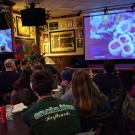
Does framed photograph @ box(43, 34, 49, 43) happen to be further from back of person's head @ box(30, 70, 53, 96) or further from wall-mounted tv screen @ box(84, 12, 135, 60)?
back of person's head @ box(30, 70, 53, 96)

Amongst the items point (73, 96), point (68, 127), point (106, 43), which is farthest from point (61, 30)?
point (68, 127)

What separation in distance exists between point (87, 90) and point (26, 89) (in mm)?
1057

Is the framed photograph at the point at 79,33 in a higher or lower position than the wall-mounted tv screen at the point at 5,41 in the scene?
higher

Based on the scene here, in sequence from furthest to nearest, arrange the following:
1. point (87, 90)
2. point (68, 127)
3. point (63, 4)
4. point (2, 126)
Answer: point (63, 4)
point (87, 90)
point (2, 126)
point (68, 127)

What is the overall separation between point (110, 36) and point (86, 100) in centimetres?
578

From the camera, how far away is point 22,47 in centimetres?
779

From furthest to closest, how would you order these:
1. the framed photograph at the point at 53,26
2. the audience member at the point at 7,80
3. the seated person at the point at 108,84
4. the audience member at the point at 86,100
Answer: the framed photograph at the point at 53,26 → the audience member at the point at 7,80 → the seated person at the point at 108,84 → the audience member at the point at 86,100

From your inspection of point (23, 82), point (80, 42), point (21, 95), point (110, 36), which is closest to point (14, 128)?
point (21, 95)

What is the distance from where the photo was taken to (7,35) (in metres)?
7.15

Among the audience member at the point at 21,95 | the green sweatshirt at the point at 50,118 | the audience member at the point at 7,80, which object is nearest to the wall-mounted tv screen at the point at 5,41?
the audience member at the point at 7,80

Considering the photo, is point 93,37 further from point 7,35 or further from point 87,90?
point 87,90

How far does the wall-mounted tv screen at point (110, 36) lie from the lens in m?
7.50

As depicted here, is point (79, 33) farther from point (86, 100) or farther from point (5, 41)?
point (86, 100)

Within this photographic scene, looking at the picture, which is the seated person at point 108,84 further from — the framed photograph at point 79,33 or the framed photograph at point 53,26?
the framed photograph at point 53,26
